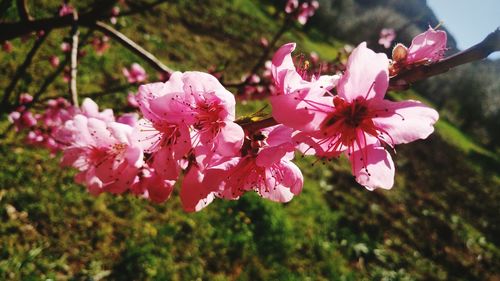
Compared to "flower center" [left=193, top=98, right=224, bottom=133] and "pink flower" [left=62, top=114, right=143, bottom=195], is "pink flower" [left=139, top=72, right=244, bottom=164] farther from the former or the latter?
"pink flower" [left=62, top=114, right=143, bottom=195]

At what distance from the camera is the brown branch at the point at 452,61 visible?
0.87m

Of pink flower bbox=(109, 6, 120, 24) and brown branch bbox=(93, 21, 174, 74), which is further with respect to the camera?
pink flower bbox=(109, 6, 120, 24)

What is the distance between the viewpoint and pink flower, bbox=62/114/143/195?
48.8 inches

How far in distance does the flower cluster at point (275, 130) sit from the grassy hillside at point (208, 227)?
1.97 metres

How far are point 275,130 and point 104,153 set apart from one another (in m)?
0.80

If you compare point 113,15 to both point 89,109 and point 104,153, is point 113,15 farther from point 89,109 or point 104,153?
point 104,153

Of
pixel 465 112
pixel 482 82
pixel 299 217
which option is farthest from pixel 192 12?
pixel 482 82

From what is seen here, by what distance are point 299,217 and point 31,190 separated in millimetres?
3987

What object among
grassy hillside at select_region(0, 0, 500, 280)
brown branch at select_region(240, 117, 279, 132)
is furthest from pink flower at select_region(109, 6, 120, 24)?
brown branch at select_region(240, 117, 279, 132)

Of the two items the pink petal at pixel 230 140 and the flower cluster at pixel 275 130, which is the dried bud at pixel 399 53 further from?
the pink petal at pixel 230 140

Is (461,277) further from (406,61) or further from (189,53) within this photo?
(189,53)

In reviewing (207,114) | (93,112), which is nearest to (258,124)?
(207,114)

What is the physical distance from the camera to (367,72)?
0.93 m

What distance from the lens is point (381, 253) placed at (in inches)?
244
